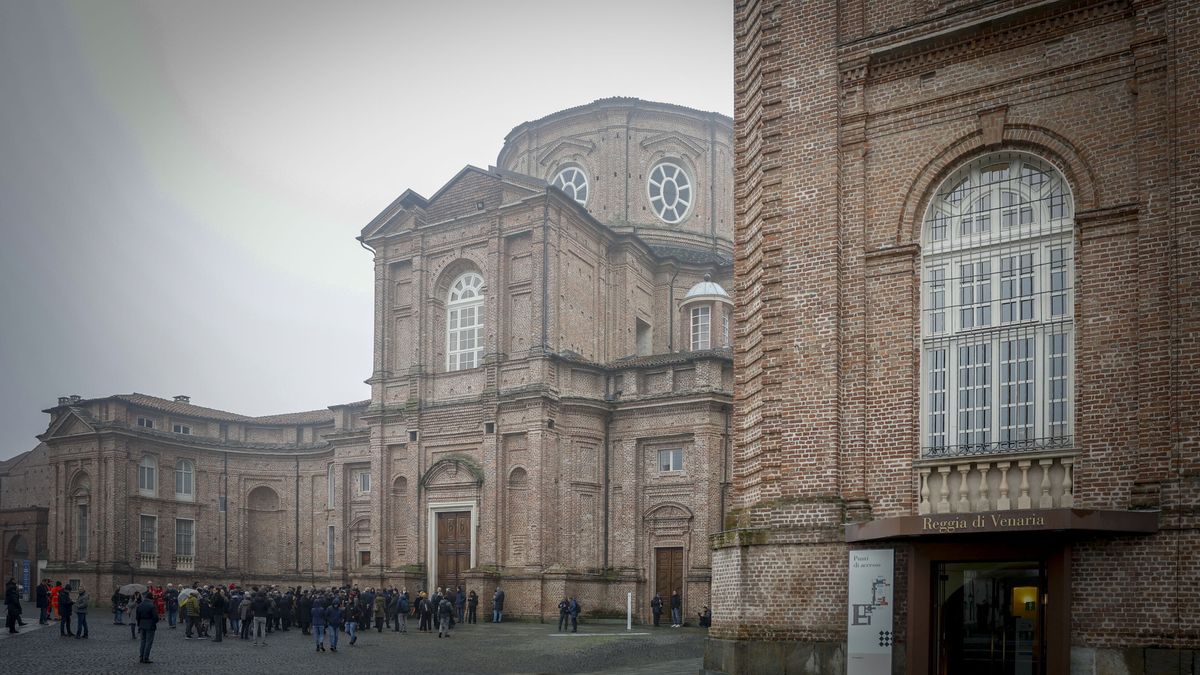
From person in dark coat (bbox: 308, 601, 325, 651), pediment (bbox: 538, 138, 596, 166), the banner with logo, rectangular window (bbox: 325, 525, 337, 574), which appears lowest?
rectangular window (bbox: 325, 525, 337, 574)

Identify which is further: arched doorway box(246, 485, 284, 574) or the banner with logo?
arched doorway box(246, 485, 284, 574)

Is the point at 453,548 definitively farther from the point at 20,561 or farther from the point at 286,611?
the point at 20,561

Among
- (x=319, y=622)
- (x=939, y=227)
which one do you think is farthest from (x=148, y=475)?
(x=939, y=227)

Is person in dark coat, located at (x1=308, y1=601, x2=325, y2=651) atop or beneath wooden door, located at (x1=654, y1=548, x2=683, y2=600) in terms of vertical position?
Answer: atop

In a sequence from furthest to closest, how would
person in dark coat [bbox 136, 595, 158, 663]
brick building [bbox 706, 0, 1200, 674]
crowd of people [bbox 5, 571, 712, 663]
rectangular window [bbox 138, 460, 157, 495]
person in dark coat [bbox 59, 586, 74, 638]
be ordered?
rectangular window [bbox 138, 460, 157, 495] < person in dark coat [bbox 59, 586, 74, 638] < crowd of people [bbox 5, 571, 712, 663] < person in dark coat [bbox 136, 595, 158, 663] < brick building [bbox 706, 0, 1200, 674]

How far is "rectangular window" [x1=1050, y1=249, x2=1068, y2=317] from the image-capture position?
15.3 m

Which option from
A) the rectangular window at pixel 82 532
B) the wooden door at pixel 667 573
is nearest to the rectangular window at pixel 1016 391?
the wooden door at pixel 667 573

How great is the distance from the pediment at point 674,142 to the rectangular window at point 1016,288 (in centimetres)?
3356

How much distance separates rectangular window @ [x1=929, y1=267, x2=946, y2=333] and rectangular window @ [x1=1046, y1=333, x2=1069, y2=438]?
63.2 inches

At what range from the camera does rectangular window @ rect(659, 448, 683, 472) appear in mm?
38781

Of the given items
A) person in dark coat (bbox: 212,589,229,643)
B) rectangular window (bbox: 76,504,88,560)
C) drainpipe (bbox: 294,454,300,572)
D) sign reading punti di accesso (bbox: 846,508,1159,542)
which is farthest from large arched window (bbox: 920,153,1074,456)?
rectangular window (bbox: 76,504,88,560)

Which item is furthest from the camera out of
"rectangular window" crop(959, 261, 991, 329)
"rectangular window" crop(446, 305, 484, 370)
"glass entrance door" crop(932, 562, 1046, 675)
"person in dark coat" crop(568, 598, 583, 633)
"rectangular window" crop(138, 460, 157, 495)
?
"rectangular window" crop(138, 460, 157, 495)

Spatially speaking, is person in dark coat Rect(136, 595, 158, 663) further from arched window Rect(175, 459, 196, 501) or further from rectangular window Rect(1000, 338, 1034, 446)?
arched window Rect(175, 459, 196, 501)

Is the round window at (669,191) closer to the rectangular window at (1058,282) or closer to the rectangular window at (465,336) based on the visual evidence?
the rectangular window at (465,336)
